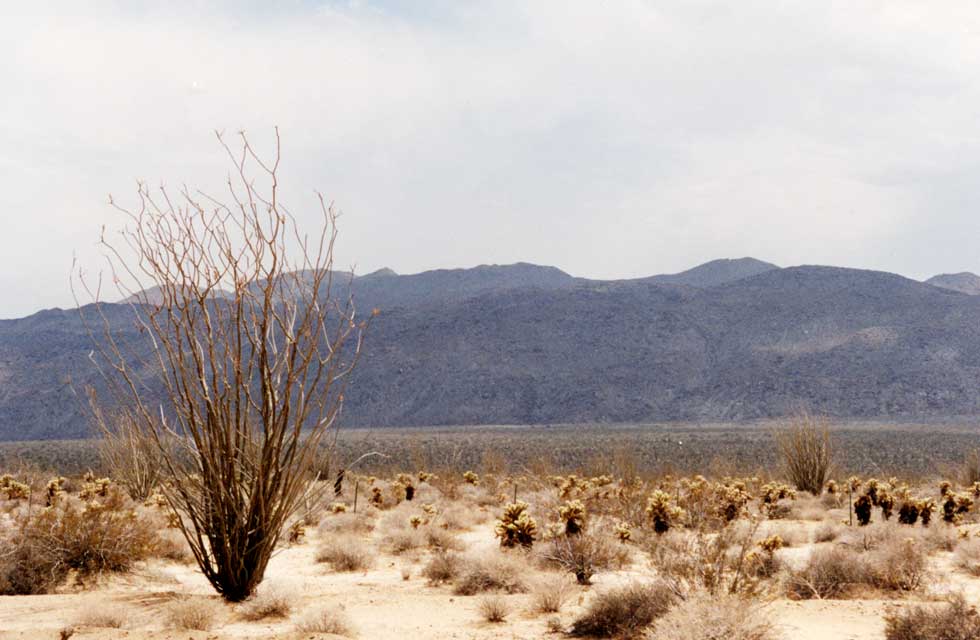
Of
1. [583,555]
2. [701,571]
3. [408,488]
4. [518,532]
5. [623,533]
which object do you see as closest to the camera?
[701,571]

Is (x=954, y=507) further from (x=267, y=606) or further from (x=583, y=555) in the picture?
(x=267, y=606)

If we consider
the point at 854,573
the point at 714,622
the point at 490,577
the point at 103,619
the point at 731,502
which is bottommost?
the point at 731,502

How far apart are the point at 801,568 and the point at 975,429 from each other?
2056 inches

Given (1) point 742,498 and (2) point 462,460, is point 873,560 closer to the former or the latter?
(1) point 742,498

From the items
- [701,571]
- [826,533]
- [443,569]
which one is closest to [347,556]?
[443,569]

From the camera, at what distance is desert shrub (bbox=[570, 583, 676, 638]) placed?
737cm

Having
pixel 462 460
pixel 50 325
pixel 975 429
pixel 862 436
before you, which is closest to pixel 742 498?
pixel 462 460

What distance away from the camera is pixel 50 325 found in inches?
3937

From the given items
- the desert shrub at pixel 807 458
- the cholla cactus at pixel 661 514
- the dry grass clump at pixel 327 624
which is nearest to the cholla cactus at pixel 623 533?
the cholla cactus at pixel 661 514

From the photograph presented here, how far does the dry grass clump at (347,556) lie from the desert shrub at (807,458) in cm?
1235

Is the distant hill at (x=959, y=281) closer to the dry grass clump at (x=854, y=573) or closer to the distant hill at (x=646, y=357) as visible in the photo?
the distant hill at (x=646, y=357)

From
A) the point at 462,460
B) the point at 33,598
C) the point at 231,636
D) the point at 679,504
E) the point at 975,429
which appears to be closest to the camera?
the point at 231,636

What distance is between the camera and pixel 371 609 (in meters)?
8.62

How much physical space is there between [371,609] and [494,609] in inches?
57.0
